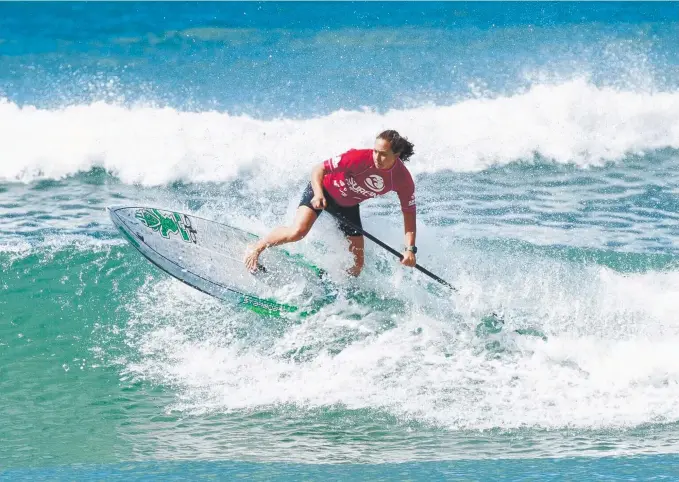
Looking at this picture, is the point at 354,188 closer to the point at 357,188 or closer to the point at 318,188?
the point at 357,188

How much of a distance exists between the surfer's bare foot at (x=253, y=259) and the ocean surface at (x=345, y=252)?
0.48m

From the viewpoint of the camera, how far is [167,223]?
7445 mm

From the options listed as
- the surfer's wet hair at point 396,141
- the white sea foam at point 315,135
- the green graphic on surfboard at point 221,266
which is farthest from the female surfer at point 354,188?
the white sea foam at point 315,135

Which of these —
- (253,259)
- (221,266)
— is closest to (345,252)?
(253,259)

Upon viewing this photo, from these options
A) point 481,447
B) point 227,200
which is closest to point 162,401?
point 481,447

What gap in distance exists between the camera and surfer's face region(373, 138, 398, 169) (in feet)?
20.1

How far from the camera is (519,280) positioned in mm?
7875

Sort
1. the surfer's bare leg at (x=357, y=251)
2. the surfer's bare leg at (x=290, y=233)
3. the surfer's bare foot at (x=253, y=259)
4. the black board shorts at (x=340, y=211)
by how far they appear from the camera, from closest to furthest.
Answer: the surfer's bare leg at (x=290, y=233) < the black board shorts at (x=340, y=211) < the surfer's bare foot at (x=253, y=259) < the surfer's bare leg at (x=357, y=251)

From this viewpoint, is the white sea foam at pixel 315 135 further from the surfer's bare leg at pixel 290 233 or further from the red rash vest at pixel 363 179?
the red rash vest at pixel 363 179

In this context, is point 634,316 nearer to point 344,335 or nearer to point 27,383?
point 344,335

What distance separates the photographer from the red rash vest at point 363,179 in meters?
6.44

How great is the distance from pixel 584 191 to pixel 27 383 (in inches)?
330

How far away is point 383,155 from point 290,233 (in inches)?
43.2

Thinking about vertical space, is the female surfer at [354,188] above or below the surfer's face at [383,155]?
below
